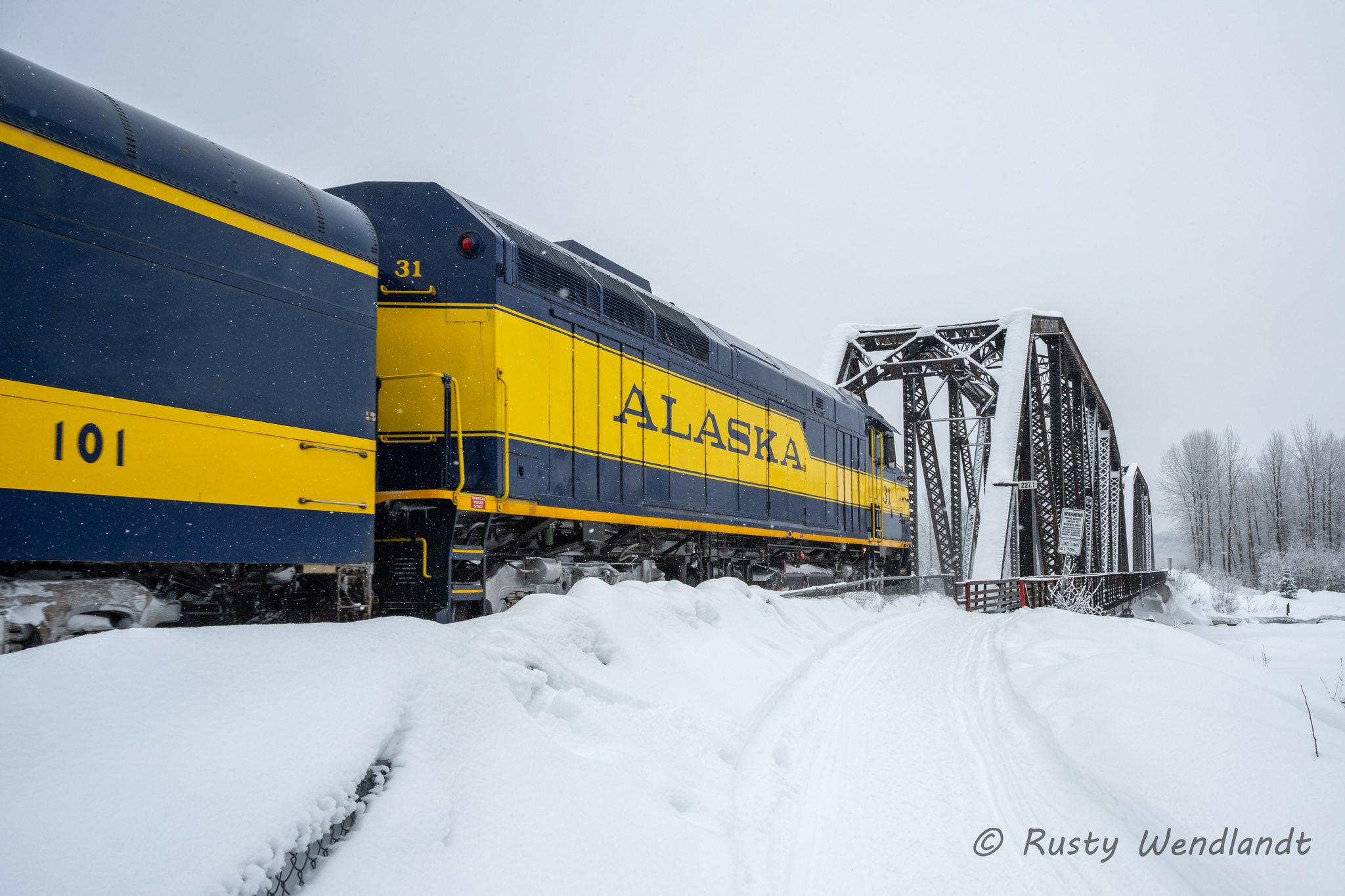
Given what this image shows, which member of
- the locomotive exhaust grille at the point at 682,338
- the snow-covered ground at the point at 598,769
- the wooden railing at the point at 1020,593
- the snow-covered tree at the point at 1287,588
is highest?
the locomotive exhaust grille at the point at 682,338

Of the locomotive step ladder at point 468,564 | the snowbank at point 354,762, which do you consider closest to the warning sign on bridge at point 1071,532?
the locomotive step ladder at point 468,564

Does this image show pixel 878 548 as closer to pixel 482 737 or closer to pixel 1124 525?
pixel 482 737

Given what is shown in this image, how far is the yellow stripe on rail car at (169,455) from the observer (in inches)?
157

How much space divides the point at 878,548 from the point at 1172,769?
1561cm

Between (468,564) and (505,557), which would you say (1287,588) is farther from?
(468,564)

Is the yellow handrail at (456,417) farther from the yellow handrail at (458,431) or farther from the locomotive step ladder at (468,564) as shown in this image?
the locomotive step ladder at (468,564)

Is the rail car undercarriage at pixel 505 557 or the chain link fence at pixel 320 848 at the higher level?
the rail car undercarriage at pixel 505 557

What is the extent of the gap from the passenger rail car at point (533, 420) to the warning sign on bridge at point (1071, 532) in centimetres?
1465

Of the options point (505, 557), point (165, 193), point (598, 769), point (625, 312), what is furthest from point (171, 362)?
point (625, 312)

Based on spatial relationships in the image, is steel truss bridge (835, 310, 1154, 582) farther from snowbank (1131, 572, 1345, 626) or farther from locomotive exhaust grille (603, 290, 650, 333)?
locomotive exhaust grille (603, 290, 650, 333)

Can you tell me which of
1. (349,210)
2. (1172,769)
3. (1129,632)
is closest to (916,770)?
(1172,769)

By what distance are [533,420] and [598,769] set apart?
4278mm

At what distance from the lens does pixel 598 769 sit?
4266mm

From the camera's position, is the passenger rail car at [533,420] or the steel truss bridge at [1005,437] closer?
the passenger rail car at [533,420]
